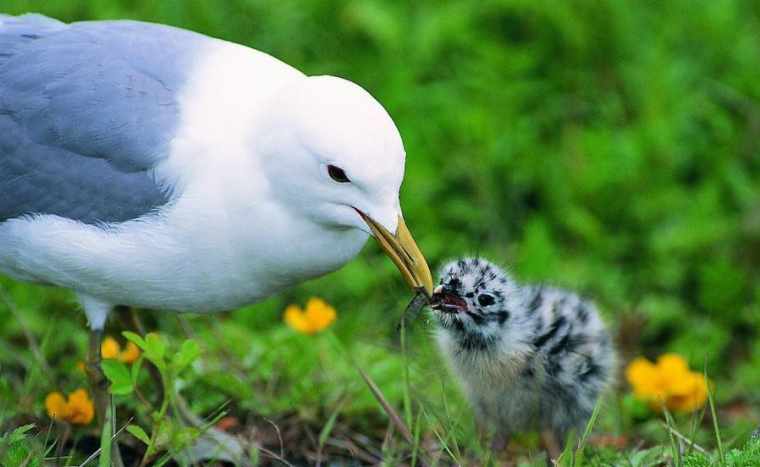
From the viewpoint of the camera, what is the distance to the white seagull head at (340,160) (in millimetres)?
3752

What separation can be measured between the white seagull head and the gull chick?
0.22 metres

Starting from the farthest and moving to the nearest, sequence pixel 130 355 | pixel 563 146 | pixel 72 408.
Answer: pixel 563 146
pixel 130 355
pixel 72 408

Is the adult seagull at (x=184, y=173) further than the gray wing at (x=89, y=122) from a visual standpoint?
No

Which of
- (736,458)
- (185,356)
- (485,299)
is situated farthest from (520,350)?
(185,356)

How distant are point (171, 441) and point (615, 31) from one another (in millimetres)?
3849

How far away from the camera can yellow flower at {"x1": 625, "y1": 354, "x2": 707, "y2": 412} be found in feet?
15.8

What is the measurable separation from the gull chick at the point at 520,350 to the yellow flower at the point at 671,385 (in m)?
0.38

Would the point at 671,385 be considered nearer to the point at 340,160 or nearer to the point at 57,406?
the point at 340,160

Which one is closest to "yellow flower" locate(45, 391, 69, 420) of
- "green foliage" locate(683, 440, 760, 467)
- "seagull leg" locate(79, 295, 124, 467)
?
"seagull leg" locate(79, 295, 124, 467)

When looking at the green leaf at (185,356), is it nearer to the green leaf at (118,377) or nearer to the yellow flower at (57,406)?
the green leaf at (118,377)

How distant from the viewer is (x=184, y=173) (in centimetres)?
396

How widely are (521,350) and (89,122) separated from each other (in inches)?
59.2

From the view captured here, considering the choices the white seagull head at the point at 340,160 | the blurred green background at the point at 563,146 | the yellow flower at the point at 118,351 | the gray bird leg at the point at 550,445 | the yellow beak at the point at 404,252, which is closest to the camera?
the white seagull head at the point at 340,160

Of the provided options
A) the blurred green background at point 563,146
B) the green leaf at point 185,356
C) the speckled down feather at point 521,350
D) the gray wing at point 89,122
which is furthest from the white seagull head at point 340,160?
the blurred green background at point 563,146
